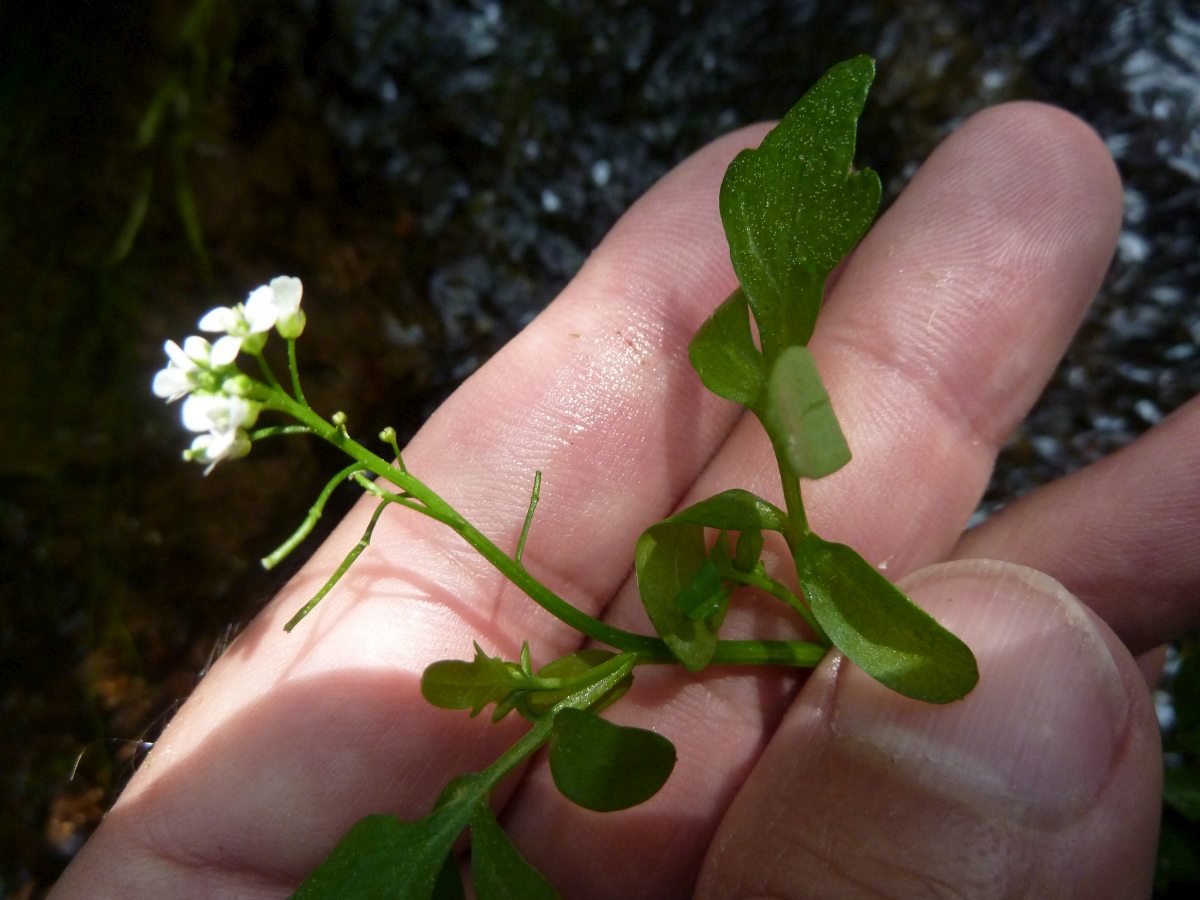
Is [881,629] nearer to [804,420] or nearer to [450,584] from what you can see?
[804,420]

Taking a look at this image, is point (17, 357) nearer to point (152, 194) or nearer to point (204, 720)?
point (152, 194)

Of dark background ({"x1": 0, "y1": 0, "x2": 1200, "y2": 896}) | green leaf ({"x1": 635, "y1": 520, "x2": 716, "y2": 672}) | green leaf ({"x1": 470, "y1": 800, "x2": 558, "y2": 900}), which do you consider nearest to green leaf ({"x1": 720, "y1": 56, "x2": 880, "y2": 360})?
green leaf ({"x1": 635, "y1": 520, "x2": 716, "y2": 672})

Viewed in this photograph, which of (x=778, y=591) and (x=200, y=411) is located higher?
(x=200, y=411)

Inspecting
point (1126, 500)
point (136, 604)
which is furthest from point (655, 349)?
point (136, 604)

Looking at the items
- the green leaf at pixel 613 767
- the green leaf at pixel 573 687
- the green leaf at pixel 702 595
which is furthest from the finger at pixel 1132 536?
the green leaf at pixel 613 767

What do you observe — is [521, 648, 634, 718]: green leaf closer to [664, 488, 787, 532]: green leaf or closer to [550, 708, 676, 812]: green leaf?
[550, 708, 676, 812]: green leaf

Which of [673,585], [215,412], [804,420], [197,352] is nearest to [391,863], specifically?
[673,585]
